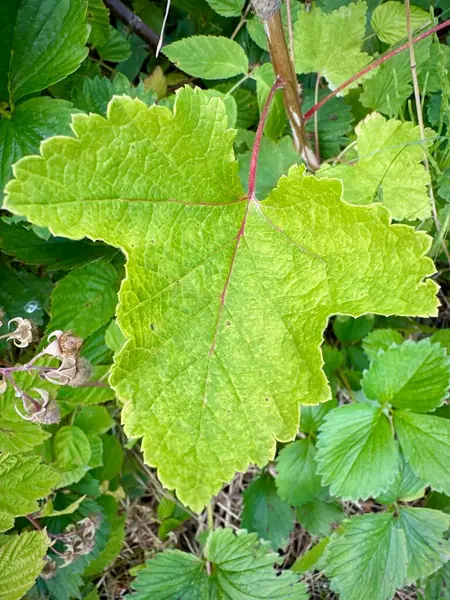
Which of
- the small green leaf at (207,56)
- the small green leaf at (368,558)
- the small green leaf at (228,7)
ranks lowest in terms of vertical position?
the small green leaf at (368,558)

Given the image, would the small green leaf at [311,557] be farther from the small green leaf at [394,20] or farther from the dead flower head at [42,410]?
the small green leaf at [394,20]

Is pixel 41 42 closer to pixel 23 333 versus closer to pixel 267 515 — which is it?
pixel 23 333

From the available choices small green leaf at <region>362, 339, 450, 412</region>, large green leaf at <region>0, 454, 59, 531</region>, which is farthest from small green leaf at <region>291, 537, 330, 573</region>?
large green leaf at <region>0, 454, 59, 531</region>

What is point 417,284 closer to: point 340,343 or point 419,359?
point 419,359

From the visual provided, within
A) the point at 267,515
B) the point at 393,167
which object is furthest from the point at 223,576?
the point at 393,167

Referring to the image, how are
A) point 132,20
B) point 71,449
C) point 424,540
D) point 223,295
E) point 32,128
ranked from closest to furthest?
point 223,295
point 32,128
point 424,540
point 71,449
point 132,20

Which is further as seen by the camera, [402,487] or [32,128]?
[402,487]

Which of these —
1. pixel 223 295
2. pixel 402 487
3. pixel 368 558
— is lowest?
pixel 368 558

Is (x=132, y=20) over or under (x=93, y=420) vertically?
over

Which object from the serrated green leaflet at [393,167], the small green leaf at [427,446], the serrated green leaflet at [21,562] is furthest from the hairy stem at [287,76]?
the serrated green leaflet at [21,562]
